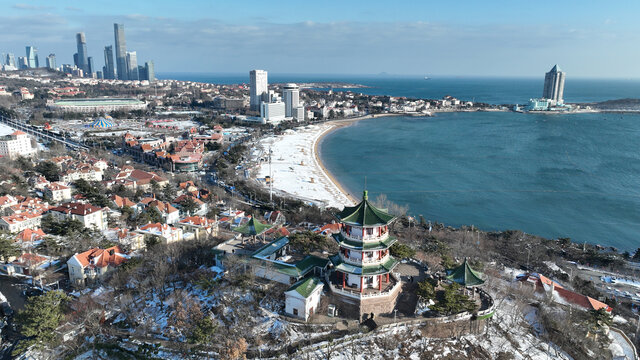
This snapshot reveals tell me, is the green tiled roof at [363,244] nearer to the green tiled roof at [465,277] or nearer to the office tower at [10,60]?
the green tiled roof at [465,277]

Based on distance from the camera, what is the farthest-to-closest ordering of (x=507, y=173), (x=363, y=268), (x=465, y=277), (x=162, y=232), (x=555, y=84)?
(x=555, y=84), (x=507, y=173), (x=162, y=232), (x=465, y=277), (x=363, y=268)

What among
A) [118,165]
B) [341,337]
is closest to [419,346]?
[341,337]

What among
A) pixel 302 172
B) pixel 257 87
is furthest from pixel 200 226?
pixel 257 87

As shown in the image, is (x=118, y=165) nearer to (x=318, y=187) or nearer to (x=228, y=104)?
(x=318, y=187)

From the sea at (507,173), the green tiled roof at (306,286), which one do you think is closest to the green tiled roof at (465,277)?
the green tiled roof at (306,286)

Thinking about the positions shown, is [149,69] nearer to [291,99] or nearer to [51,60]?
[51,60]

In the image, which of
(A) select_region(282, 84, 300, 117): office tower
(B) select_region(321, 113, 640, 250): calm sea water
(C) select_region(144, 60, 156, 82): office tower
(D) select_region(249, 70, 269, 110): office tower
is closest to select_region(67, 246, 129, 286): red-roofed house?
(B) select_region(321, 113, 640, 250): calm sea water
